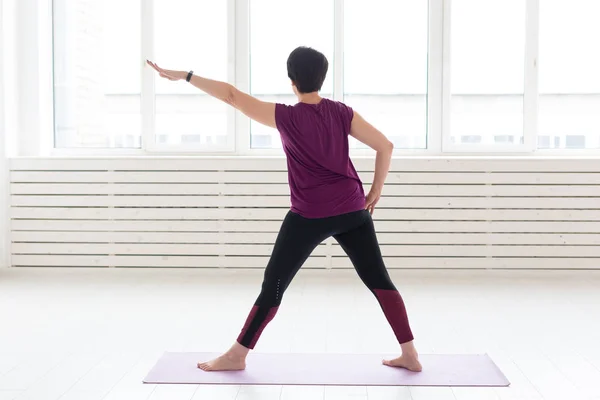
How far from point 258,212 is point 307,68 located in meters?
2.64

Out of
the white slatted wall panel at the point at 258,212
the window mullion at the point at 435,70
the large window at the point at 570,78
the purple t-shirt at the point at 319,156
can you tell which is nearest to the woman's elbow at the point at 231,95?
the purple t-shirt at the point at 319,156

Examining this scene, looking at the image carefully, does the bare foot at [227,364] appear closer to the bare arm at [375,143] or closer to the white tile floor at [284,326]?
the white tile floor at [284,326]

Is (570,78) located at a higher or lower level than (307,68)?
higher

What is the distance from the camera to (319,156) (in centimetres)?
271

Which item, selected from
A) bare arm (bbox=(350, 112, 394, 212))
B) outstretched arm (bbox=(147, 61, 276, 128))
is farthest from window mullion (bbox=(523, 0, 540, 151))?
outstretched arm (bbox=(147, 61, 276, 128))

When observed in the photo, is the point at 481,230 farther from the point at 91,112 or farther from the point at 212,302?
the point at 91,112

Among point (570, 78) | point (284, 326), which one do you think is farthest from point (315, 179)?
point (570, 78)

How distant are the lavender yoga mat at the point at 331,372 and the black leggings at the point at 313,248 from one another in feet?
0.60

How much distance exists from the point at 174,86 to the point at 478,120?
2.25 meters

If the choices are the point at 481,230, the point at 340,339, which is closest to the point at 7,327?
the point at 340,339

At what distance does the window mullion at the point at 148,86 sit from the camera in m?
5.65

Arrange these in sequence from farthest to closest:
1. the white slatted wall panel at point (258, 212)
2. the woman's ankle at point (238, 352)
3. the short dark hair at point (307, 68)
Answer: the white slatted wall panel at point (258, 212) → the woman's ankle at point (238, 352) → the short dark hair at point (307, 68)

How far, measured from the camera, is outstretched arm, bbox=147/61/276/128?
2752 mm

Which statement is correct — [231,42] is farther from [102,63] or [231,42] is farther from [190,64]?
[102,63]
